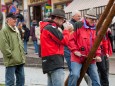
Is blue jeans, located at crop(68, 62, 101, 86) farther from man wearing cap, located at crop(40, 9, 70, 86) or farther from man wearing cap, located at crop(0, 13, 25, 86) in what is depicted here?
man wearing cap, located at crop(0, 13, 25, 86)

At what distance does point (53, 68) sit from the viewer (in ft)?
21.9

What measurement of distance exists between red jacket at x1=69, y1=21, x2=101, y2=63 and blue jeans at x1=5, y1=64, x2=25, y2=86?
1460 millimetres

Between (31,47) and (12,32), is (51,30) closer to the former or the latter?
(12,32)

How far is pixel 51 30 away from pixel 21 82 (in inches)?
81.5

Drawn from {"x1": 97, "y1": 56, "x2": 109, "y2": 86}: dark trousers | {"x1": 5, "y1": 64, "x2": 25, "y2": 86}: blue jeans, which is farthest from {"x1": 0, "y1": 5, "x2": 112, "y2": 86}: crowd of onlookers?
{"x1": 97, "y1": 56, "x2": 109, "y2": 86}: dark trousers

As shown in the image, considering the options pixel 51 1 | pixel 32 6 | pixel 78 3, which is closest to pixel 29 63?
pixel 78 3

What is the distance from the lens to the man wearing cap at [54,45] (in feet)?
21.9

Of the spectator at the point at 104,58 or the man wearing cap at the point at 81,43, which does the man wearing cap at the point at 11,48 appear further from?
the spectator at the point at 104,58

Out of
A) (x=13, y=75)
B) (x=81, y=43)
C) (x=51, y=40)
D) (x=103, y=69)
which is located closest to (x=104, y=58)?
(x=103, y=69)

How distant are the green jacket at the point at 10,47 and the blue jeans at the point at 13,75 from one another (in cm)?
16

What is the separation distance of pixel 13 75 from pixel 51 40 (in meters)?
1.70

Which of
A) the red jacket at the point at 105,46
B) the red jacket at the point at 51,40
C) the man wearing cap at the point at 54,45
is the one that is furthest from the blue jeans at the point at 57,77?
the red jacket at the point at 105,46

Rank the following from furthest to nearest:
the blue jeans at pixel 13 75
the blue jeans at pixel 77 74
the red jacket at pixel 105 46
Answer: the red jacket at pixel 105 46
the blue jeans at pixel 13 75
the blue jeans at pixel 77 74

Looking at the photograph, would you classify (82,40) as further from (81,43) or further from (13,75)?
(13,75)
